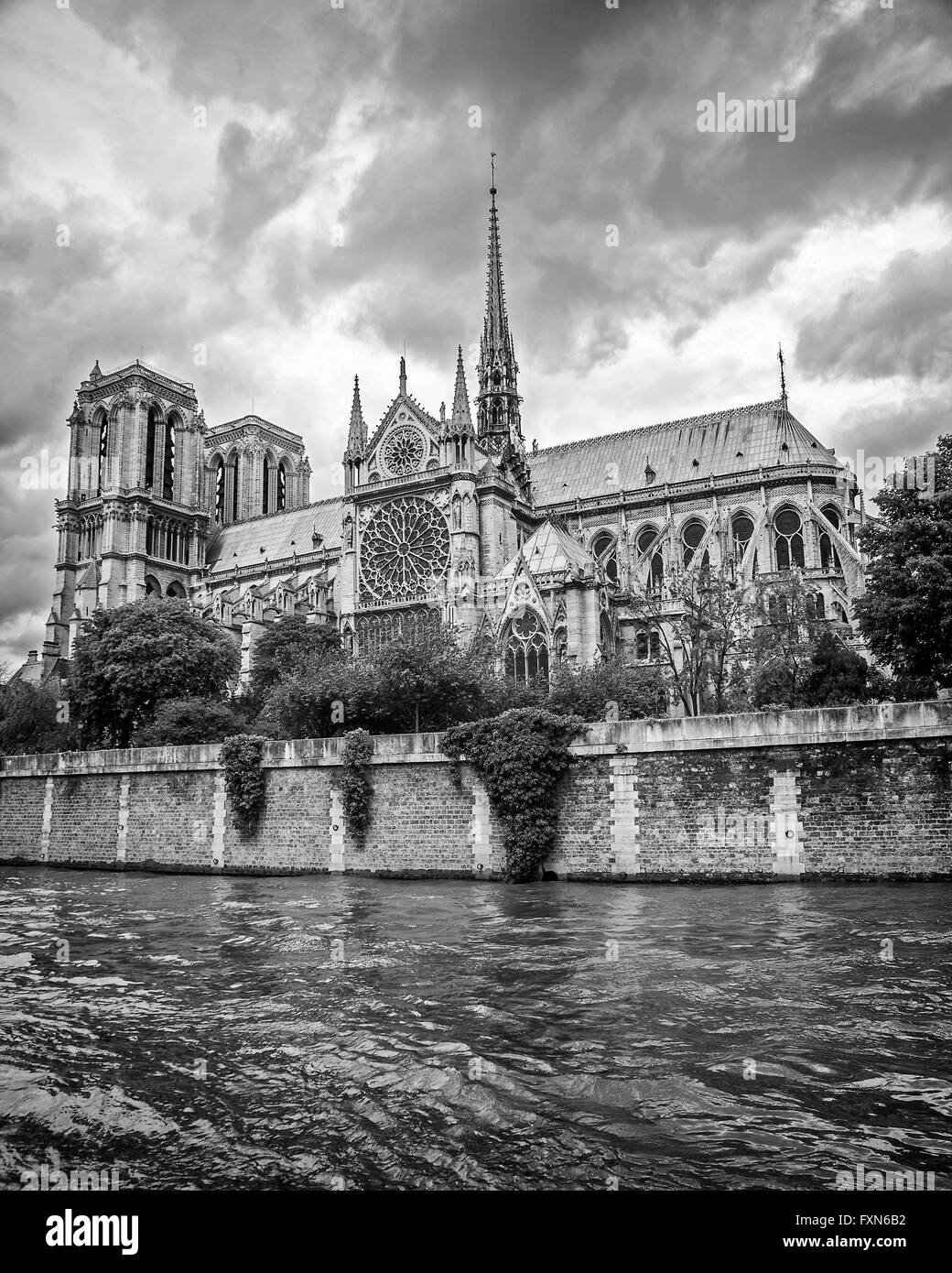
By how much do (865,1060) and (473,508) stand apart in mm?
47730

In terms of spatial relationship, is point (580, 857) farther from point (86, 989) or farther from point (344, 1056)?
point (344, 1056)

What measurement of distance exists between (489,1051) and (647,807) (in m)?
13.8

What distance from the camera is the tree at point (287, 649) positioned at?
46.8 metres

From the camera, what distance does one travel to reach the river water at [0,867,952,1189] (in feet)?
19.6

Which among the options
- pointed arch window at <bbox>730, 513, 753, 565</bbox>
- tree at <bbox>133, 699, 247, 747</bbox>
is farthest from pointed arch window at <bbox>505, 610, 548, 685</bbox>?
pointed arch window at <bbox>730, 513, 753, 565</bbox>

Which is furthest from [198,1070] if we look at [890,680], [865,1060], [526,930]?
[890,680]

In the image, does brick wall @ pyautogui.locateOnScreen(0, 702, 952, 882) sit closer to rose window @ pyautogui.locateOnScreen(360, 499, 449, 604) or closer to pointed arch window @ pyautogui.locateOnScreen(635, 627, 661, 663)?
pointed arch window @ pyautogui.locateOnScreen(635, 627, 661, 663)

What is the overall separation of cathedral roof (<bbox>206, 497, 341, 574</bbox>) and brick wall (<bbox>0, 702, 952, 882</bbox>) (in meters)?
42.3

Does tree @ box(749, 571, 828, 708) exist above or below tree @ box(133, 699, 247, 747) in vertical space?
above

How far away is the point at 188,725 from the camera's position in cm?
3503

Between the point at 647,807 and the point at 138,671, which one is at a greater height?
the point at 138,671

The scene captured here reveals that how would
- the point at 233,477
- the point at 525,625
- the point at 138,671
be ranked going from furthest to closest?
the point at 233,477 → the point at 525,625 → the point at 138,671

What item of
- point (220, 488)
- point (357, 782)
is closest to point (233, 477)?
point (220, 488)

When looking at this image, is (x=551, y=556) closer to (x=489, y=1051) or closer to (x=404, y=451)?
(x=404, y=451)
